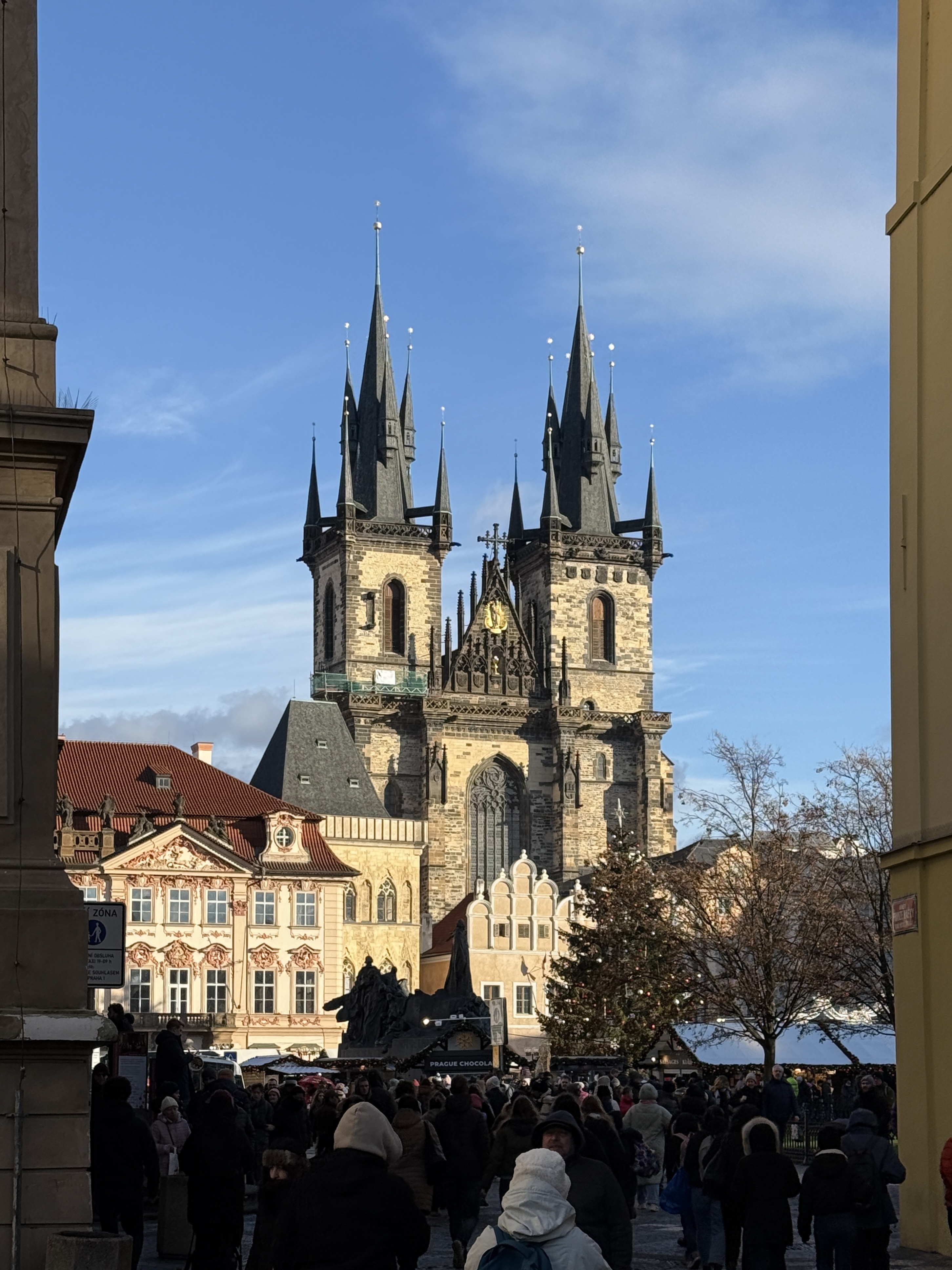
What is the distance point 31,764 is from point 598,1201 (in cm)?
415

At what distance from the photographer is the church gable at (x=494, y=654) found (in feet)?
313

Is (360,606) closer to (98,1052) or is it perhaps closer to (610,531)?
(610,531)

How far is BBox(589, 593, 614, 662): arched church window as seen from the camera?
99.4 m

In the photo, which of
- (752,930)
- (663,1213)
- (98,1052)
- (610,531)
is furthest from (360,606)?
(663,1213)

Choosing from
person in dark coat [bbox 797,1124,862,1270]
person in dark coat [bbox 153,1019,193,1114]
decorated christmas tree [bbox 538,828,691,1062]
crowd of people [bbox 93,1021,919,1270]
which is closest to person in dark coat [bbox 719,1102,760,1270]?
crowd of people [bbox 93,1021,919,1270]

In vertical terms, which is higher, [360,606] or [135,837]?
[360,606]

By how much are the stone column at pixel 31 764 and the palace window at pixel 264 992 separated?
5488 cm

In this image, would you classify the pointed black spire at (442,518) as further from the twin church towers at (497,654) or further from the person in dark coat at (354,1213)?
the person in dark coat at (354,1213)

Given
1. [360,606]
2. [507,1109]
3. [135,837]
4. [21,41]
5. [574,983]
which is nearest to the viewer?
[21,41]

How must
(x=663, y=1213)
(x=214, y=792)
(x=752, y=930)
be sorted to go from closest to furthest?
(x=663, y=1213)
(x=752, y=930)
(x=214, y=792)

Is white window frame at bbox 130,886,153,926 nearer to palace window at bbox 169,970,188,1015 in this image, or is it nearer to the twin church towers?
palace window at bbox 169,970,188,1015

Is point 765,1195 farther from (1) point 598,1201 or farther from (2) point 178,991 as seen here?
(2) point 178,991

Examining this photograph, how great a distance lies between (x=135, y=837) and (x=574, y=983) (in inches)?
621

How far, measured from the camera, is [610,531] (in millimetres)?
102438
